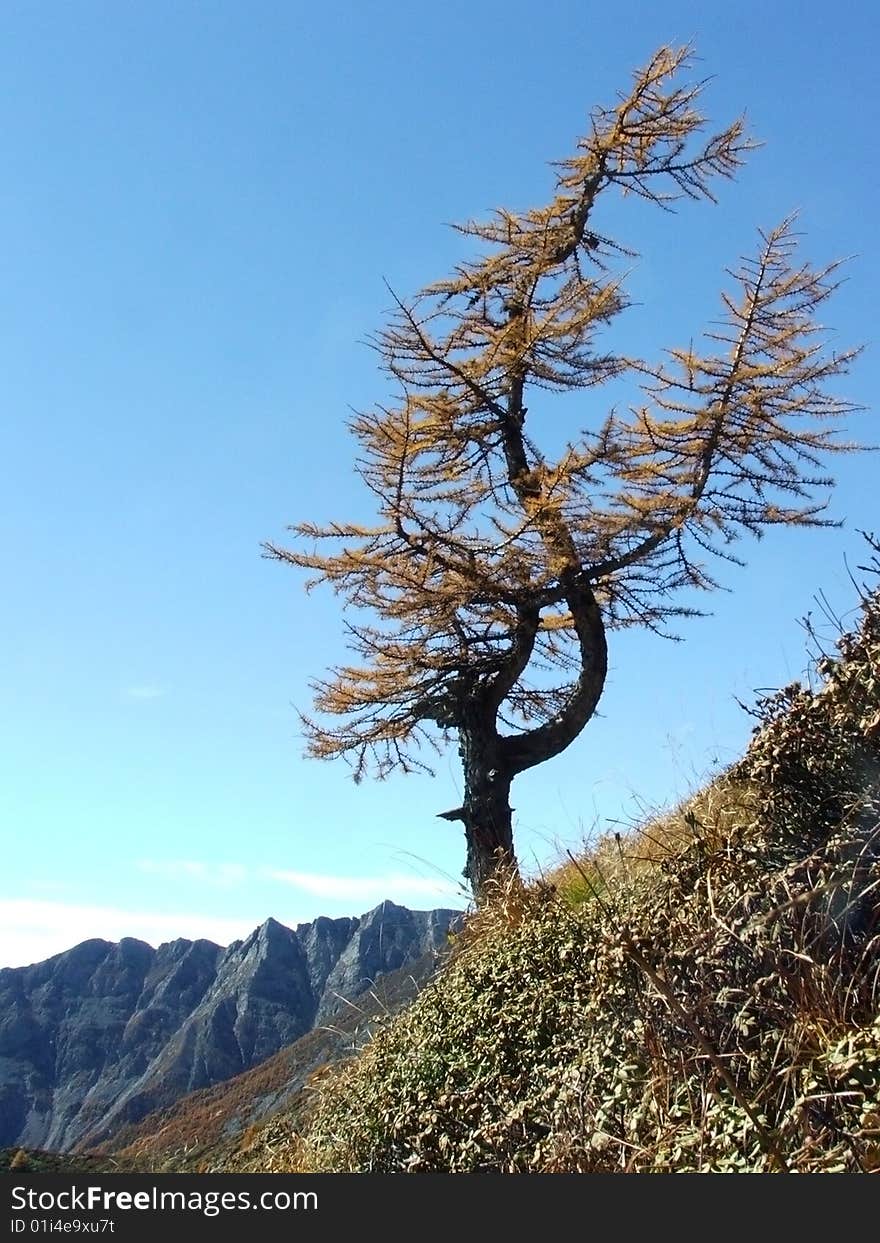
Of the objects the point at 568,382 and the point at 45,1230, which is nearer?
the point at 45,1230

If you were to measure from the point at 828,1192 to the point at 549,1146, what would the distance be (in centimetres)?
154

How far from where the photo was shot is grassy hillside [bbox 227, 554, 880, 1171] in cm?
382

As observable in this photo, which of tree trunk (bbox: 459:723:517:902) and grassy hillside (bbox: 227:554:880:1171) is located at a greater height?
tree trunk (bbox: 459:723:517:902)

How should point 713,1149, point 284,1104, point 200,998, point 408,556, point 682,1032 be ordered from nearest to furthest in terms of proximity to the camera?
point 713,1149
point 682,1032
point 284,1104
point 408,556
point 200,998

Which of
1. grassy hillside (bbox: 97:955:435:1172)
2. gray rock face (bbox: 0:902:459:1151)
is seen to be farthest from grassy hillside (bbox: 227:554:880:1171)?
gray rock face (bbox: 0:902:459:1151)

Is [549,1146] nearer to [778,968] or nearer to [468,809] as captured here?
[778,968]

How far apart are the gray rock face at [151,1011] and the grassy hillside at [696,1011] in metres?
71.0

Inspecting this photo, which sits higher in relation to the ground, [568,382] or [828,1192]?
[568,382]

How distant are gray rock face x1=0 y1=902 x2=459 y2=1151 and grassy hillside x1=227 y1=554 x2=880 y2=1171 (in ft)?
233

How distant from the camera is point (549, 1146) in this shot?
4527 millimetres

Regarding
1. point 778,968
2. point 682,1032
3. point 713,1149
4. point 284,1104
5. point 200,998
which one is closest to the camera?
point 713,1149

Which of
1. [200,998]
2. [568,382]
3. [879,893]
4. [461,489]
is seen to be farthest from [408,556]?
[200,998]

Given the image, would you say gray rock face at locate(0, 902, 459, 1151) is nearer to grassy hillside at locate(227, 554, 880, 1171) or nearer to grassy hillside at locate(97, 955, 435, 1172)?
grassy hillside at locate(97, 955, 435, 1172)

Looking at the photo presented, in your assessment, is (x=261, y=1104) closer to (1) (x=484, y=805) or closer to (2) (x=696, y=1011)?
(1) (x=484, y=805)
